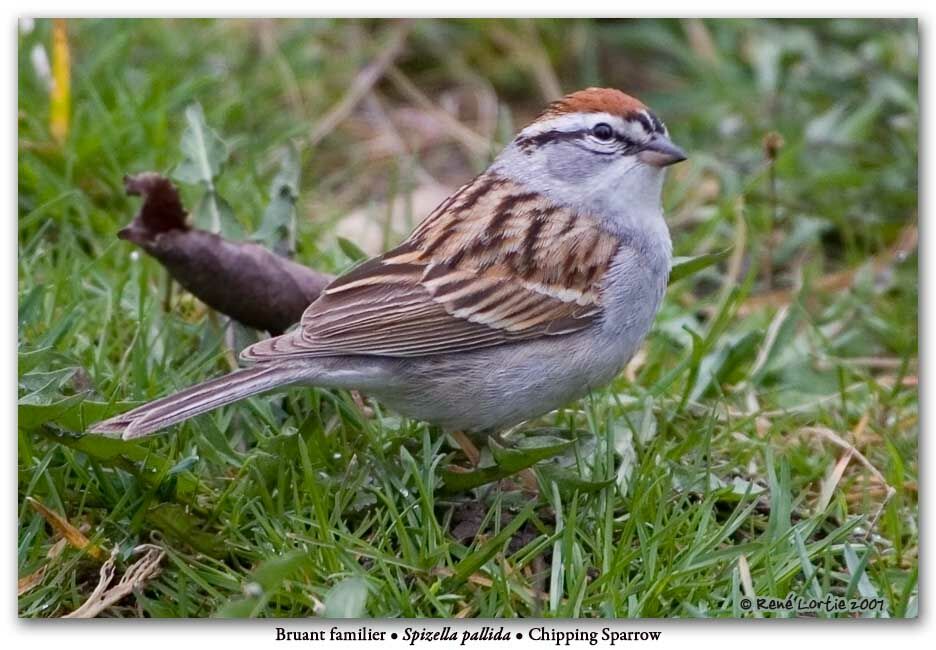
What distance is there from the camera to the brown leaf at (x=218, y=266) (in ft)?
14.5

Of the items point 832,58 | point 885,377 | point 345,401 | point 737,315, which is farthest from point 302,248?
point 832,58

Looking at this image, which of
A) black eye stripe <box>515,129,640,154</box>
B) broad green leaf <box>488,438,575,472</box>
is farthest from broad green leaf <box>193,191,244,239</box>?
broad green leaf <box>488,438,575,472</box>

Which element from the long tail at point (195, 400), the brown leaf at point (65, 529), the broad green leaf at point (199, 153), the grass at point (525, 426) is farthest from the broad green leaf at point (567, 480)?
the broad green leaf at point (199, 153)

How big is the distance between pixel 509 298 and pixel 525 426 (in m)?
0.64

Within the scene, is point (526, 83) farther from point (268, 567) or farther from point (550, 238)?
point (268, 567)

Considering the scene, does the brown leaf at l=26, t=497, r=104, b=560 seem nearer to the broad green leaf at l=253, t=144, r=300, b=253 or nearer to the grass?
the grass

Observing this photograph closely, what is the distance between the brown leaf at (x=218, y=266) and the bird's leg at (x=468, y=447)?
75 centimetres

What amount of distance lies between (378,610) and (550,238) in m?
1.29

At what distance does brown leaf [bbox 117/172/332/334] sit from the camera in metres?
4.41

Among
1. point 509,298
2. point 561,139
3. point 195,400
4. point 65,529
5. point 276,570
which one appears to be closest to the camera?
point 276,570

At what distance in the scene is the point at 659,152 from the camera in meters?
4.17

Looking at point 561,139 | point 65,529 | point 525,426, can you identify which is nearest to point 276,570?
point 65,529

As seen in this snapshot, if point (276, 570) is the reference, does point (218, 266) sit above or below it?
above

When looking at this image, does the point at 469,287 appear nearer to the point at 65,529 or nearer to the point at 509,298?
the point at 509,298
